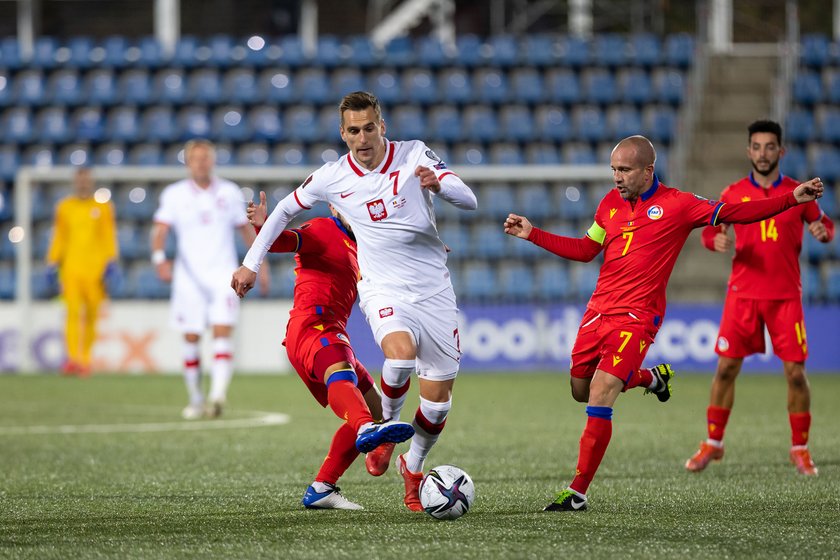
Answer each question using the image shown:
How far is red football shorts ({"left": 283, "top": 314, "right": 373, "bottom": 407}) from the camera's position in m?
5.79

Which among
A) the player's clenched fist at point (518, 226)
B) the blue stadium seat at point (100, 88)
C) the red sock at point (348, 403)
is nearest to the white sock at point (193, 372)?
the red sock at point (348, 403)

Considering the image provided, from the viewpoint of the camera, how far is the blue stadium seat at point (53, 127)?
19.6 meters

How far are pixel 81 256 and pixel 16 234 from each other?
2.19 meters

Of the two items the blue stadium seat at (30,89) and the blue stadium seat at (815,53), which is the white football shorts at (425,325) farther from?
Result: the blue stadium seat at (30,89)

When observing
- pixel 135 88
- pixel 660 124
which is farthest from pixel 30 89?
pixel 660 124

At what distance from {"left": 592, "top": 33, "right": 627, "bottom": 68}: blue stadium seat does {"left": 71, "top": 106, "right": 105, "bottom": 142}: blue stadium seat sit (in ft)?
24.6

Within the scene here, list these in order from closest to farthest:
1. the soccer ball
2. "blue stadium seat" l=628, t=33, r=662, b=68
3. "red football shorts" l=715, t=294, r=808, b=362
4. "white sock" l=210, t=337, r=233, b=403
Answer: the soccer ball
"red football shorts" l=715, t=294, r=808, b=362
"white sock" l=210, t=337, r=233, b=403
"blue stadium seat" l=628, t=33, r=662, b=68

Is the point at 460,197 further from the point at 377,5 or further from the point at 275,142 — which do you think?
Answer: the point at 377,5

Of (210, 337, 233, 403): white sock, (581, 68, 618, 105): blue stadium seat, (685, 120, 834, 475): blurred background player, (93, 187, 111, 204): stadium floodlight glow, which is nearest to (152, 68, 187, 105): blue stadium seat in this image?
(93, 187, 111, 204): stadium floodlight glow

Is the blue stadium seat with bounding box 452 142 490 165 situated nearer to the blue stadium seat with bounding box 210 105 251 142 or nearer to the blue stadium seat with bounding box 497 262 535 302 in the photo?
the blue stadium seat with bounding box 497 262 535 302

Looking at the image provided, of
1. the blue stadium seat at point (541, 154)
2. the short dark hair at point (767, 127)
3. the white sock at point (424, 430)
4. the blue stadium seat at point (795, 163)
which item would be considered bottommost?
the white sock at point (424, 430)

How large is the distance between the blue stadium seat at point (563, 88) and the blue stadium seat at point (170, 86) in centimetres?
555

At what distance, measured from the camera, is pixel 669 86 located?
1942 cm

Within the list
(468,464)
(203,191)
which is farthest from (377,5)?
(468,464)
